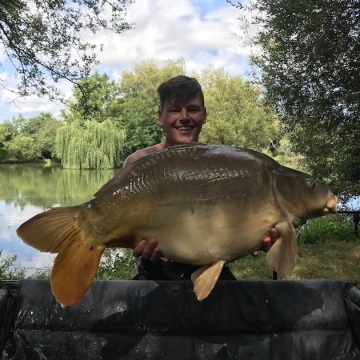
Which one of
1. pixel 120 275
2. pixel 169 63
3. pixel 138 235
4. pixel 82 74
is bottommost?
pixel 120 275

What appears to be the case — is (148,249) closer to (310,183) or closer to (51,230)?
(51,230)

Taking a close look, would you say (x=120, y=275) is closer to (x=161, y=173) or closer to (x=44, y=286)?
(x=44, y=286)

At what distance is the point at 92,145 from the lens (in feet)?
57.5

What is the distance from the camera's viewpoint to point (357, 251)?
Result: 3.37 m

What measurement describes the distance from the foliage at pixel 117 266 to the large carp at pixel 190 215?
2051mm

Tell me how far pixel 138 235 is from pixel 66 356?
64cm

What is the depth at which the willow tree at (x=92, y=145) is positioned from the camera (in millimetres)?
17453

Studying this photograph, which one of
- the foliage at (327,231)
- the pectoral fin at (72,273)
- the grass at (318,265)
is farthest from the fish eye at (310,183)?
the foliage at (327,231)

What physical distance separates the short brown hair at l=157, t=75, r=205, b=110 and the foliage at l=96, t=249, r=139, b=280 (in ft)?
5.77

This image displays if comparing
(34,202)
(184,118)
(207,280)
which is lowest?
(34,202)

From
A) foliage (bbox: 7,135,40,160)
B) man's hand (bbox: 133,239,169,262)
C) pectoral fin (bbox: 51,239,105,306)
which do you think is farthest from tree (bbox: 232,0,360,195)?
foliage (bbox: 7,135,40,160)

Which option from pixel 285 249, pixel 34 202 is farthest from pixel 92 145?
pixel 285 249

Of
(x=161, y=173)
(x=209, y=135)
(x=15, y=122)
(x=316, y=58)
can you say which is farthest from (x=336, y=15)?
(x=15, y=122)

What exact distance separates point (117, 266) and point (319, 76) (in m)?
2.41
